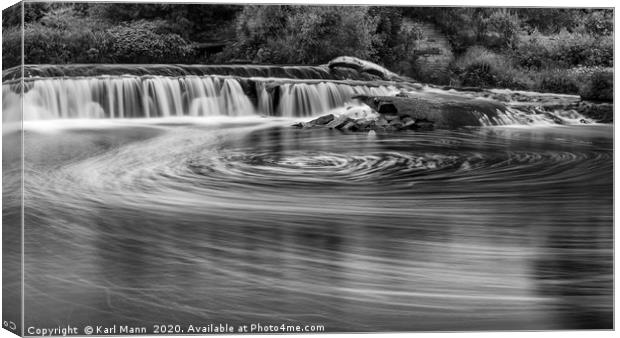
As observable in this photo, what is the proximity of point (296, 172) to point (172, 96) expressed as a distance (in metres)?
1.28

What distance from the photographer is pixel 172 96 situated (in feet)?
34.3

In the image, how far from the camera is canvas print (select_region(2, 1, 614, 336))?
1005 cm

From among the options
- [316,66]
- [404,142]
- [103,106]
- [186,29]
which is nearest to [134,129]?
[103,106]

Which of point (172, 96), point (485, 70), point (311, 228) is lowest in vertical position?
point (311, 228)

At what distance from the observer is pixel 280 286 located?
1014cm

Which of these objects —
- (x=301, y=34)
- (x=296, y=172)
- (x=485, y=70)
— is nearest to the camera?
(x=296, y=172)

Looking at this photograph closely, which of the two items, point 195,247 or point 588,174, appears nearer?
point 195,247

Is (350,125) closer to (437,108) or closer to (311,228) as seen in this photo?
(437,108)

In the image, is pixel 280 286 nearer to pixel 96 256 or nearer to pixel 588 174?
pixel 96 256

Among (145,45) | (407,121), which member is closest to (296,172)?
(407,121)

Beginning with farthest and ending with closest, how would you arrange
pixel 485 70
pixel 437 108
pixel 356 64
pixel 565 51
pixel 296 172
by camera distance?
1. pixel 565 51
2. pixel 485 70
3. pixel 437 108
4. pixel 356 64
5. pixel 296 172

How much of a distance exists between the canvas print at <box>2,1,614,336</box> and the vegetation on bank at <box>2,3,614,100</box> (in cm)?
2

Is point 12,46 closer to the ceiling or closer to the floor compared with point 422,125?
closer to the ceiling

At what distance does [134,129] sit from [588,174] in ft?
13.6
